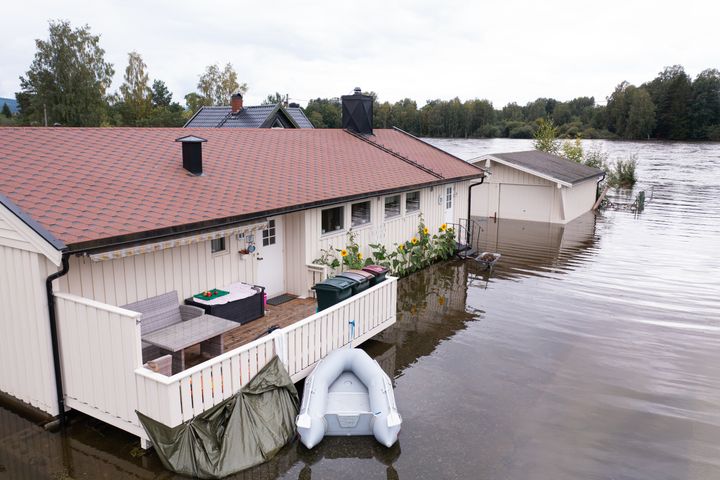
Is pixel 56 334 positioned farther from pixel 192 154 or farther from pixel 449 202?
pixel 449 202

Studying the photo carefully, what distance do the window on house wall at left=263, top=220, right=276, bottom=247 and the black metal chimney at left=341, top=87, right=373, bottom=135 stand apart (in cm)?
833

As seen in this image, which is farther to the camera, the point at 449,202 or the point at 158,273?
the point at 449,202

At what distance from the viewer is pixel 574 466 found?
20.4 ft

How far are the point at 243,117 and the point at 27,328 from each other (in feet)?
65.6

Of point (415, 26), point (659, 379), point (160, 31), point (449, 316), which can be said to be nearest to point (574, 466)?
point (659, 379)

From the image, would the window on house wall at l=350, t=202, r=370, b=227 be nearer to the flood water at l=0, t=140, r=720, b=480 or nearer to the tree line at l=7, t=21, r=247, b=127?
the flood water at l=0, t=140, r=720, b=480

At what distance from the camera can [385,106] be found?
257 feet

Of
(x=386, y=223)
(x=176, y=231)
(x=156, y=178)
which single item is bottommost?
(x=386, y=223)

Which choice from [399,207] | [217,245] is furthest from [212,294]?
[399,207]

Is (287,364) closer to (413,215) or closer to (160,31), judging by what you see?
(413,215)

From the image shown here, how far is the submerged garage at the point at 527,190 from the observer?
22656mm

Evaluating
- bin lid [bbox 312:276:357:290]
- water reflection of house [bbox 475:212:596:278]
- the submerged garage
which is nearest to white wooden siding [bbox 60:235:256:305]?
bin lid [bbox 312:276:357:290]

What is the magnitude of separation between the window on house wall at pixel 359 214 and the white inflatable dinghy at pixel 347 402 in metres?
5.45

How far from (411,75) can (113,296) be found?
2086 inches
